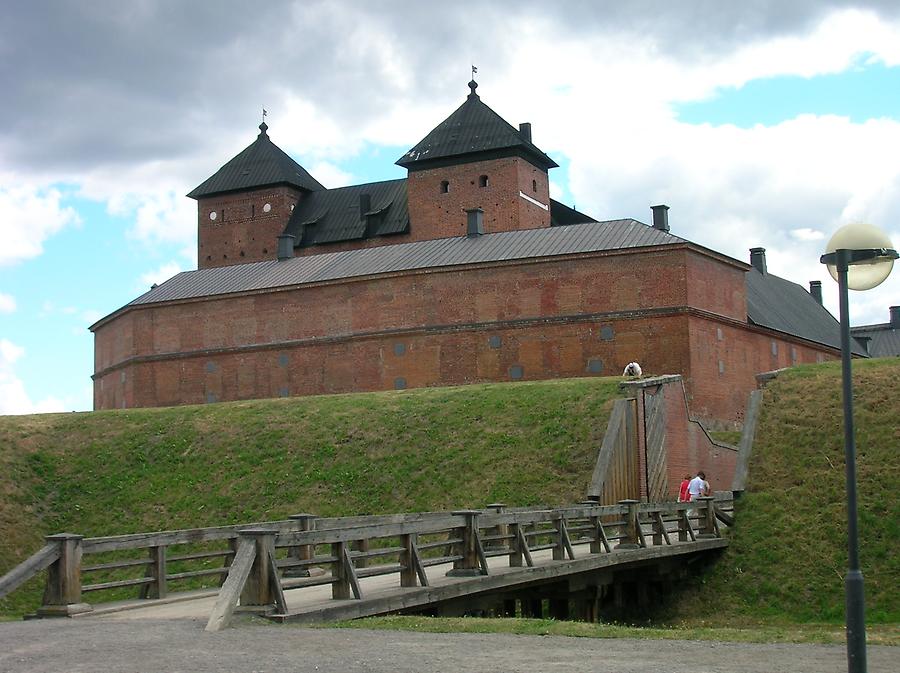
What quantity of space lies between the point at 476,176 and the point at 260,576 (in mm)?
42357

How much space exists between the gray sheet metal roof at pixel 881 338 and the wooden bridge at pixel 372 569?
2302 inches

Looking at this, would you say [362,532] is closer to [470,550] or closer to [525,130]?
[470,550]

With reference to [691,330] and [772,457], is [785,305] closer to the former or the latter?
[691,330]

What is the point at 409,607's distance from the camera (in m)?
12.9

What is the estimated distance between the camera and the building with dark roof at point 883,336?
74.8 meters

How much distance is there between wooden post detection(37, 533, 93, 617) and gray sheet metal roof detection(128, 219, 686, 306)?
1051 inches

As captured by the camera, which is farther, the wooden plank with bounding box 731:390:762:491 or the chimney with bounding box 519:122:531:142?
the chimney with bounding box 519:122:531:142

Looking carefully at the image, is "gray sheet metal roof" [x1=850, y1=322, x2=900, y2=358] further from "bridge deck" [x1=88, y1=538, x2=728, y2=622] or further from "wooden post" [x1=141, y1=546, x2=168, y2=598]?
"wooden post" [x1=141, y1=546, x2=168, y2=598]

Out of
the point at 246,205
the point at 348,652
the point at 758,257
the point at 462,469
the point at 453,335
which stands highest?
the point at 246,205

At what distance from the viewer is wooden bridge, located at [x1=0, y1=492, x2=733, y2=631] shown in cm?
1165

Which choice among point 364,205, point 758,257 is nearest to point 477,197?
point 364,205

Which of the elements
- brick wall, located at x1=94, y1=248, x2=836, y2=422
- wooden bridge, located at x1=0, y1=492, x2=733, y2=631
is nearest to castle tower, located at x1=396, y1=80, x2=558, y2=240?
brick wall, located at x1=94, y1=248, x2=836, y2=422

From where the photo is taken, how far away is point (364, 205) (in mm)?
58188

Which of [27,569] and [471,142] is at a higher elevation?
[471,142]
